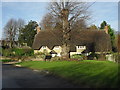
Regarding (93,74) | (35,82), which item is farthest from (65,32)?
(35,82)

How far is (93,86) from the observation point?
33.2 feet

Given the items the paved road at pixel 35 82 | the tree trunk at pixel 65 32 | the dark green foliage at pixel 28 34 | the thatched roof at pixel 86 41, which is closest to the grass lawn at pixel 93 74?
the paved road at pixel 35 82

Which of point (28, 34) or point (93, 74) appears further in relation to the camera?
point (28, 34)

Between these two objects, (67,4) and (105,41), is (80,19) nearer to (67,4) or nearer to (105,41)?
(67,4)

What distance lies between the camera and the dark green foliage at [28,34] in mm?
74625

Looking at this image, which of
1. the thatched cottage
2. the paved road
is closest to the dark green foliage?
the thatched cottage

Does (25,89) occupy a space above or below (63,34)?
below

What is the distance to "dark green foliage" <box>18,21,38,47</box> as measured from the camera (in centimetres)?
7462

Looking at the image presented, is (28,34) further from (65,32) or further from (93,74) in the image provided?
(93,74)

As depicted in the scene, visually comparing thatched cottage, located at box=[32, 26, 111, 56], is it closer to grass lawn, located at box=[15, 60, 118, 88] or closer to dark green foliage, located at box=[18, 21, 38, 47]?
dark green foliage, located at box=[18, 21, 38, 47]

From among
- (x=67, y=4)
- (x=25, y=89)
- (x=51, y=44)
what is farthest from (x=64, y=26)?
(x=25, y=89)

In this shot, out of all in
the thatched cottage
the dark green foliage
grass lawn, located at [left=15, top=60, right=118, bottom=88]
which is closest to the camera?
grass lawn, located at [left=15, top=60, right=118, bottom=88]

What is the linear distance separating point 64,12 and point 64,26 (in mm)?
2298

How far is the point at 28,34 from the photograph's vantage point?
74.6 meters
